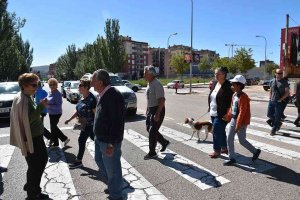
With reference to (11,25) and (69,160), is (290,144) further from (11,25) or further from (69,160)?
(11,25)

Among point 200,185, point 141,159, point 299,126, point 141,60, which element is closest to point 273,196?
point 200,185

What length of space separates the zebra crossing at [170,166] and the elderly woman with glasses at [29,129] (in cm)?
47

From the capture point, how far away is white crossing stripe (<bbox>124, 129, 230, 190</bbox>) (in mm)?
4935

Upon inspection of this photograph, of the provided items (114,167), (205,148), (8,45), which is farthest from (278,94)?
(8,45)

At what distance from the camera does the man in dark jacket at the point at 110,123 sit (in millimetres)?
3832

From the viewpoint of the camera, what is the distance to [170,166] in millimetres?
5824

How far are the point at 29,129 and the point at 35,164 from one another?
1.68 feet

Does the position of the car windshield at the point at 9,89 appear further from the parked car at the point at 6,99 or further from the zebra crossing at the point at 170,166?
the zebra crossing at the point at 170,166

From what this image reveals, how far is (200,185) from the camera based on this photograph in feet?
15.9

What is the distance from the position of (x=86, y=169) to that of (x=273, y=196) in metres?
3.12

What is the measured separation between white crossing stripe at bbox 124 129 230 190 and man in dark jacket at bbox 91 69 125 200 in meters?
1.47

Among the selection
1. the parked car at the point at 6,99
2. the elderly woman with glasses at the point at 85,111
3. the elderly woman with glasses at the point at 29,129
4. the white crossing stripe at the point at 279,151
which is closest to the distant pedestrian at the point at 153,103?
the elderly woman with glasses at the point at 85,111

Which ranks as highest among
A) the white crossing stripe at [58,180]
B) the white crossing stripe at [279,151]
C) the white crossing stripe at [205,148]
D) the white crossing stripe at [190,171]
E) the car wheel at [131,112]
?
the car wheel at [131,112]

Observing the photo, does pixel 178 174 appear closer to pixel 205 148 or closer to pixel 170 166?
pixel 170 166
